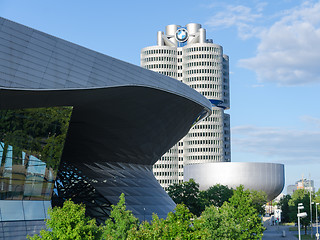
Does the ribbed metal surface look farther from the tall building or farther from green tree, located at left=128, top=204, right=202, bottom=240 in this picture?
green tree, located at left=128, top=204, right=202, bottom=240

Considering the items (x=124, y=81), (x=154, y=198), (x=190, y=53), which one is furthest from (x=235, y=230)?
(x=190, y=53)

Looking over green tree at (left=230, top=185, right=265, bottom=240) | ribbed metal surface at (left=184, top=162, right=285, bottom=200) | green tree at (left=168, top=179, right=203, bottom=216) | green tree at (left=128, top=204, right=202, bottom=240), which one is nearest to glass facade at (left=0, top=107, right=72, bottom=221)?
green tree at (left=128, top=204, right=202, bottom=240)

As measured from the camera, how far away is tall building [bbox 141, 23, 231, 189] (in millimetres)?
170750

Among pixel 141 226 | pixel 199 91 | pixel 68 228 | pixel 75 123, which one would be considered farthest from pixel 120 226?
pixel 199 91

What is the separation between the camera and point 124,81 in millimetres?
32812

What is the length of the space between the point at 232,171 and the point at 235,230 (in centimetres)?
9745

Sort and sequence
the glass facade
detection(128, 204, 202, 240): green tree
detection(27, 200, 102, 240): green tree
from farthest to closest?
the glass facade < detection(27, 200, 102, 240): green tree < detection(128, 204, 202, 240): green tree

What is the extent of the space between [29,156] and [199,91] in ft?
449

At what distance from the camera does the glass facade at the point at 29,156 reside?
1276 inches

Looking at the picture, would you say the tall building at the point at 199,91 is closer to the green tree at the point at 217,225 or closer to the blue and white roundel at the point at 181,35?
the blue and white roundel at the point at 181,35

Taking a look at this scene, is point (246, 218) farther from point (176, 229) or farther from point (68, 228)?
point (68, 228)

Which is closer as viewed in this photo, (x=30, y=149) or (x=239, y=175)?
(x=30, y=149)

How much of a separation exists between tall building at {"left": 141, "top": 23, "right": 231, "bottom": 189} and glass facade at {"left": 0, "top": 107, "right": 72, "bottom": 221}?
13431 centimetres

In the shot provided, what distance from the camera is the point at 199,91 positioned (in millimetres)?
168000
